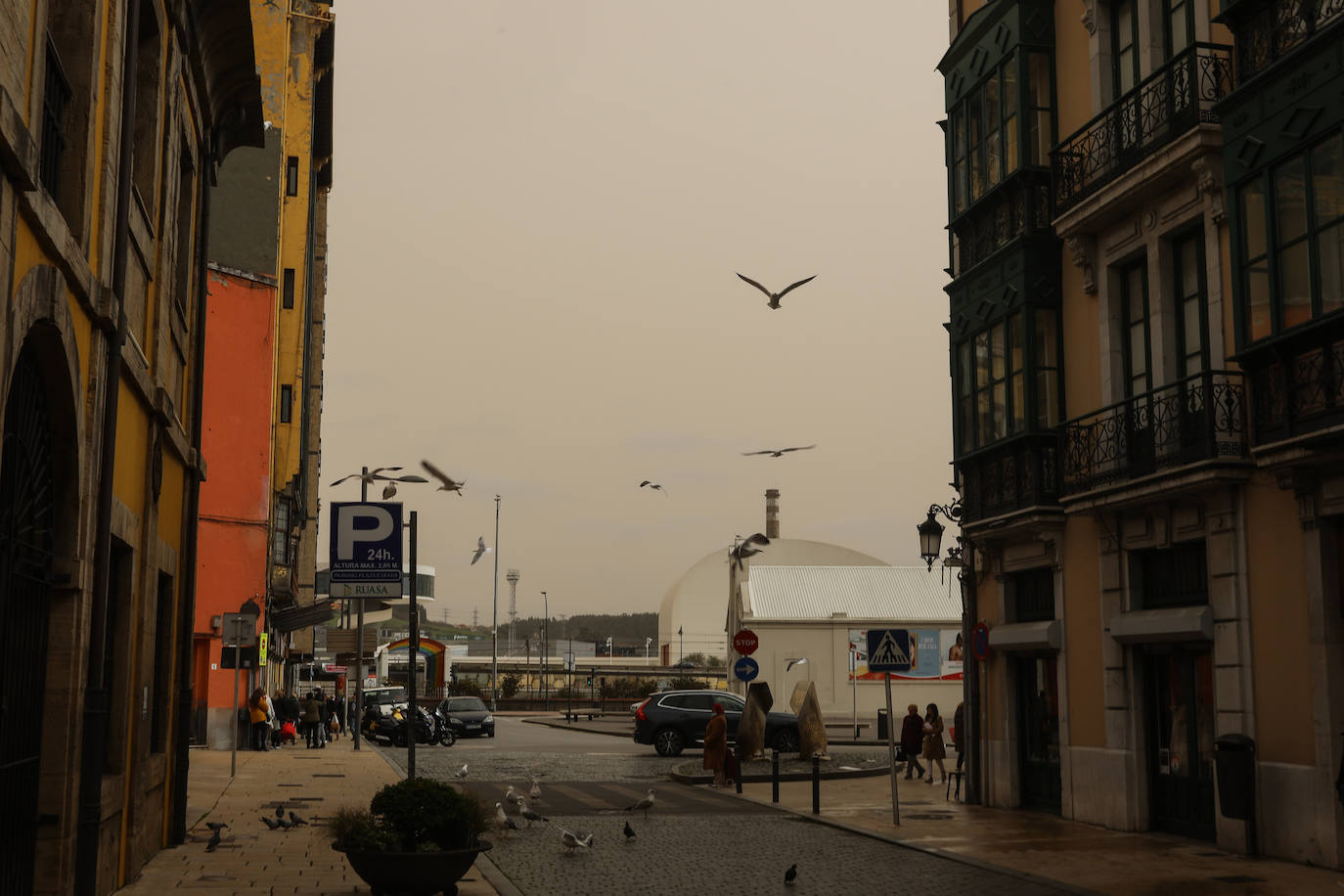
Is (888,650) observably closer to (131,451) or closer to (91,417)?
(131,451)

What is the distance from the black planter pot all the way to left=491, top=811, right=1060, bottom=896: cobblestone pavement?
4.31 feet

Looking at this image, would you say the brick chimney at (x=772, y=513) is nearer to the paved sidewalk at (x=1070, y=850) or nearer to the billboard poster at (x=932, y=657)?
the billboard poster at (x=932, y=657)

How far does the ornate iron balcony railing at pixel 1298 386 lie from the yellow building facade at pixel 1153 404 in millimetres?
36

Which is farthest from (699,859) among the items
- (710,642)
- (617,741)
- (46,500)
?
(710,642)

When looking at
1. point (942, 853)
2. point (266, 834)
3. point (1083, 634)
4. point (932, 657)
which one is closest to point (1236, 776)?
point (942, 853)

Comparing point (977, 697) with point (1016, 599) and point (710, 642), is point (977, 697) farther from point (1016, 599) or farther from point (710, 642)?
point (710, 642)

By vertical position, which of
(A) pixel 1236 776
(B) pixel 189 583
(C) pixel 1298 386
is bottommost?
(A) pixel 1236 776

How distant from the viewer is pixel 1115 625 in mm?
19516

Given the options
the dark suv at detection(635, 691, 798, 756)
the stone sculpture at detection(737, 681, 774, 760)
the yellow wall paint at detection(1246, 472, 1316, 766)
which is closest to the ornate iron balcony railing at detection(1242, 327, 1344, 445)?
the yellow wall paint at detection(1246, 472, 1316, 766)

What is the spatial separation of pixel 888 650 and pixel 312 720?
2294 centimetres

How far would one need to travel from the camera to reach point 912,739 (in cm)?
2959

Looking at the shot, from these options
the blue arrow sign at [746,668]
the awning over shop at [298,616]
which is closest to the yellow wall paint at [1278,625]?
the blue arrow sign at [746,668]

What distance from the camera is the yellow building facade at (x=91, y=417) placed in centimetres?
830

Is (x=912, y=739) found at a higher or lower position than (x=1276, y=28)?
lower
